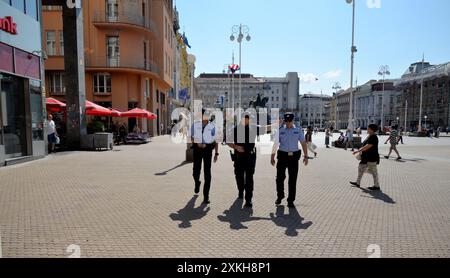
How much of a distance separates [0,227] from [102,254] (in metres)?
2.22

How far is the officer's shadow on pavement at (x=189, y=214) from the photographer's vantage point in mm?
5043

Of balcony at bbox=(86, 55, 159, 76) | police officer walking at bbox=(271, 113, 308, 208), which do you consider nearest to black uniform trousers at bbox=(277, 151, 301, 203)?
police officer walking at bbox=(271, 113, 308, 208)

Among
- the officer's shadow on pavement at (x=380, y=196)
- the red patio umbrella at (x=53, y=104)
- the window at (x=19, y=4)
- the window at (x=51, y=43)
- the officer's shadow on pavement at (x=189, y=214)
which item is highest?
the window at (x=51, y=43)

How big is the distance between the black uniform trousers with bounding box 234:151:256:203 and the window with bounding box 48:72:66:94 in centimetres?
2878

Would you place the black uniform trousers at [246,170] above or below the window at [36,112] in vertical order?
below

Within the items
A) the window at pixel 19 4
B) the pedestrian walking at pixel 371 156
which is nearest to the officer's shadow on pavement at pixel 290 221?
the pedestrian walking at pixel 371 156

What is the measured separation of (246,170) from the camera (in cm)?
636

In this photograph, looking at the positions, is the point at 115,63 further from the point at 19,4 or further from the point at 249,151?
the point at 249,151

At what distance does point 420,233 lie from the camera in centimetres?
465

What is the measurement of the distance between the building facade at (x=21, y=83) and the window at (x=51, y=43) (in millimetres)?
18218

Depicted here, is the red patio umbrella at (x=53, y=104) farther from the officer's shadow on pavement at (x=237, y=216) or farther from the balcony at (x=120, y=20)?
the officer's shadow on pavement at (x=237, y=216)

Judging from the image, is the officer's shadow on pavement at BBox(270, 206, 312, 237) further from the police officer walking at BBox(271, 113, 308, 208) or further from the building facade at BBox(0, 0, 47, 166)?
the building facade at BBox(0, 0, 47, 166)

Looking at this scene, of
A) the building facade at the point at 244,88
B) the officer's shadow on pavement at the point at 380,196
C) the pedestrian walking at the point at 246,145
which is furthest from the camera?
the building facade at the point at 244,88
